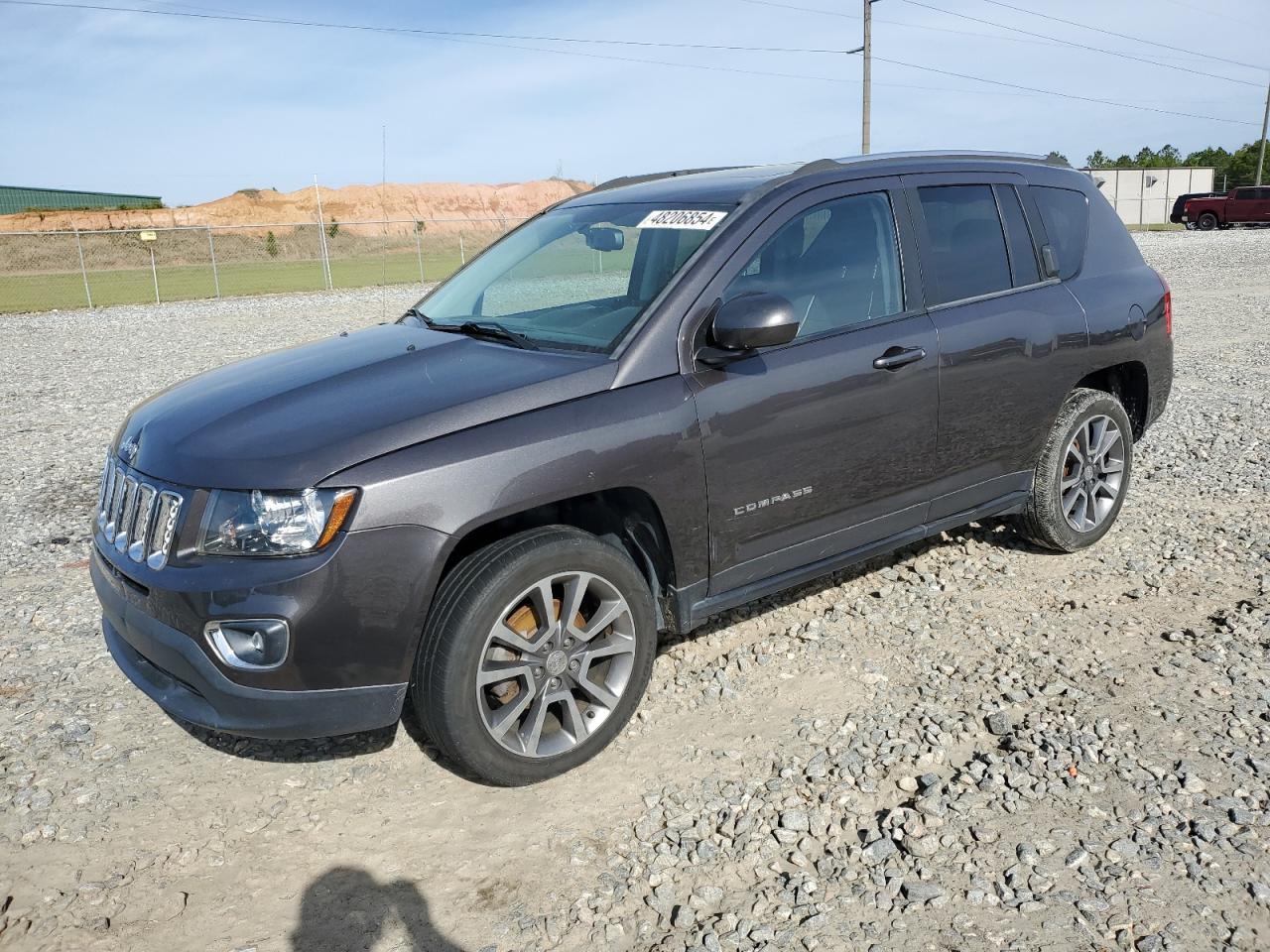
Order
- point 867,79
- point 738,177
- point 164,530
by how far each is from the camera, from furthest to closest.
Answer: point 867,79
point 738,177
point 164,530

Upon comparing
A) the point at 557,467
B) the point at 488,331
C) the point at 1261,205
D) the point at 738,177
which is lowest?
the point at 557,467

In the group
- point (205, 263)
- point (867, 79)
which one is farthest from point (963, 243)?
point (205, 263)

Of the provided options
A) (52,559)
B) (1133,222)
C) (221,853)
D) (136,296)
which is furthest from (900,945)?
(1133,222)

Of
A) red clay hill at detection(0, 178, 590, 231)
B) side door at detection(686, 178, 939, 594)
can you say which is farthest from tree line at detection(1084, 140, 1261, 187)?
side door at detection(686, 178, 939, 594)

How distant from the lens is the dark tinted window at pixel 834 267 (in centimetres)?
380

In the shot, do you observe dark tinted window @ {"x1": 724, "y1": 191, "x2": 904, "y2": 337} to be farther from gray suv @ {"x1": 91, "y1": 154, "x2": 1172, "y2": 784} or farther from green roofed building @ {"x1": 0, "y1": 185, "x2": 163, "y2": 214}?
green roofed building @ {"x1": 0, "y1": 185, "x2": 163, "y2": 214}

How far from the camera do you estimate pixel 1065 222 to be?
4.95 metres

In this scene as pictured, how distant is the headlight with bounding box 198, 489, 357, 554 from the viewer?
112 inches

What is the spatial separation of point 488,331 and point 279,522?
135cm

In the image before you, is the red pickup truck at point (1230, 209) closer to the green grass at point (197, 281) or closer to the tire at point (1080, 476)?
the green grass at point (197, 281)

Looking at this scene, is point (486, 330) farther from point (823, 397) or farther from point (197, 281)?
point (197, 281)

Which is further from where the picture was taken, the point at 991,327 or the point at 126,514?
the point at 991,327

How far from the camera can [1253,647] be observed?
4008mm

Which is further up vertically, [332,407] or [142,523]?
[332,407]
